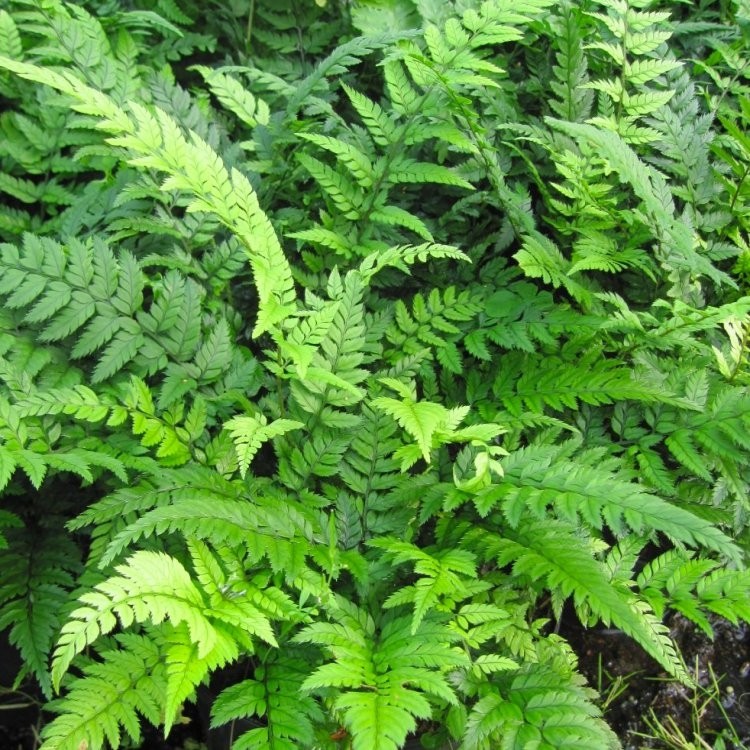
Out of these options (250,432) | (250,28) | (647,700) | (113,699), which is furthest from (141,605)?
(250,28)

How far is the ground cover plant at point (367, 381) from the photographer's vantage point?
1.70m

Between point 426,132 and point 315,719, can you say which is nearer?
point 315,719

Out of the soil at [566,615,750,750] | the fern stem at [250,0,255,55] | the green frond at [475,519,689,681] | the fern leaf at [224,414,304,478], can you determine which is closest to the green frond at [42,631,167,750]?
the fern leaf at [224,414,304,478]

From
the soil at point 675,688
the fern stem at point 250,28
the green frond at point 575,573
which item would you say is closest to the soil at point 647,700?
the soil at point 675,688

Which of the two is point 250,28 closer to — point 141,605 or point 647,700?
point 141,605

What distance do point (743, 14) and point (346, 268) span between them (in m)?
1.63

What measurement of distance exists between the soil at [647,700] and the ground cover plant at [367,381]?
0.18 meters

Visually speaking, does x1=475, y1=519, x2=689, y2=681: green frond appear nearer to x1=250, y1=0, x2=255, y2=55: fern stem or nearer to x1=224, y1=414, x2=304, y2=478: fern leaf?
x1=224, y1=414, x2=304, y2=478: fern leaf

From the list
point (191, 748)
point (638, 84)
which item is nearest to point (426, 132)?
point (638, 84)

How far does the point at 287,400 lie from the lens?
7.16 feet

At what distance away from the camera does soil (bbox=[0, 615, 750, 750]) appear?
237 centimetres

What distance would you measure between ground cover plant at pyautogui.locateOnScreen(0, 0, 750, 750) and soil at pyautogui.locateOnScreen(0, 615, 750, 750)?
18cm

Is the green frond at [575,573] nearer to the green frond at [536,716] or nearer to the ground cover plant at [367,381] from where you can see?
the ground cover plant at [367,381]

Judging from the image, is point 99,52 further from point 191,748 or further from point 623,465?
point 191,748
